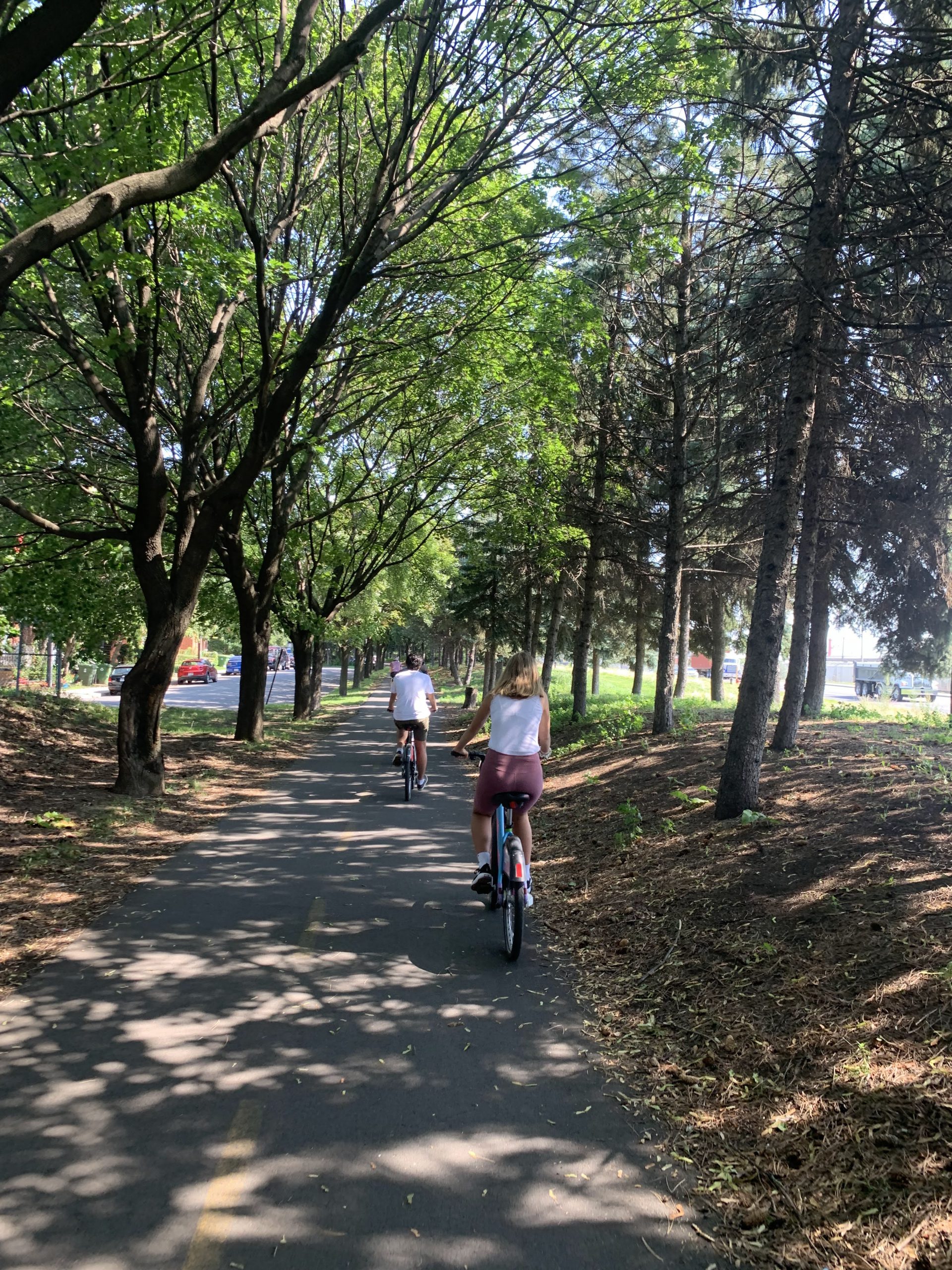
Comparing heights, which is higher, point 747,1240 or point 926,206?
point 926,206

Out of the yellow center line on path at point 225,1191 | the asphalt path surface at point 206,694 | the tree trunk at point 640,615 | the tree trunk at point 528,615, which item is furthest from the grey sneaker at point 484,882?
the asphalt path surface at point 206,694

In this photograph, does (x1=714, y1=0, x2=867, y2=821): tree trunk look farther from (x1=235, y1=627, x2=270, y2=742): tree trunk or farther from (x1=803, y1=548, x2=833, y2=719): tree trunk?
(x1=235, y1=627, x2=270, y2=742): tree trunk

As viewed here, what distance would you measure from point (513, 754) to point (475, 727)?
636 millimetres

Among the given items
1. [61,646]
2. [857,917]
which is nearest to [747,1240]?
[857,917]

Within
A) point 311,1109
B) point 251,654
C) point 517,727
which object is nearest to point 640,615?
A: point 251,654

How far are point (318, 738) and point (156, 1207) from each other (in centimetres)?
1925

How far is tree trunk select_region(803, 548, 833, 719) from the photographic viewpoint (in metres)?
14.3

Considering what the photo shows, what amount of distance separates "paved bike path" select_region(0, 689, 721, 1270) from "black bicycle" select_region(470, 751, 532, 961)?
0.20 metres

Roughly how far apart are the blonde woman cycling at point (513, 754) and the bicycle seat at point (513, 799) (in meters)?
0.02

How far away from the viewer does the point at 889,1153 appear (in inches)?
124

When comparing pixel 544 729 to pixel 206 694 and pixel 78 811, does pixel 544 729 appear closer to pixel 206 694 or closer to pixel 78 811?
pixel 78 811

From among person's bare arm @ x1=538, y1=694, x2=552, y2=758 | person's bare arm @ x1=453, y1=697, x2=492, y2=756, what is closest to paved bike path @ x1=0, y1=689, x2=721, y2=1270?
person's bare arm @ x1=453, y1=697, x2=492, y2=756

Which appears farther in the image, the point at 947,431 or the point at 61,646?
the point at 61,646

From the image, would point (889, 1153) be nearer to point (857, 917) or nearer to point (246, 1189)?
point (857, 917)
